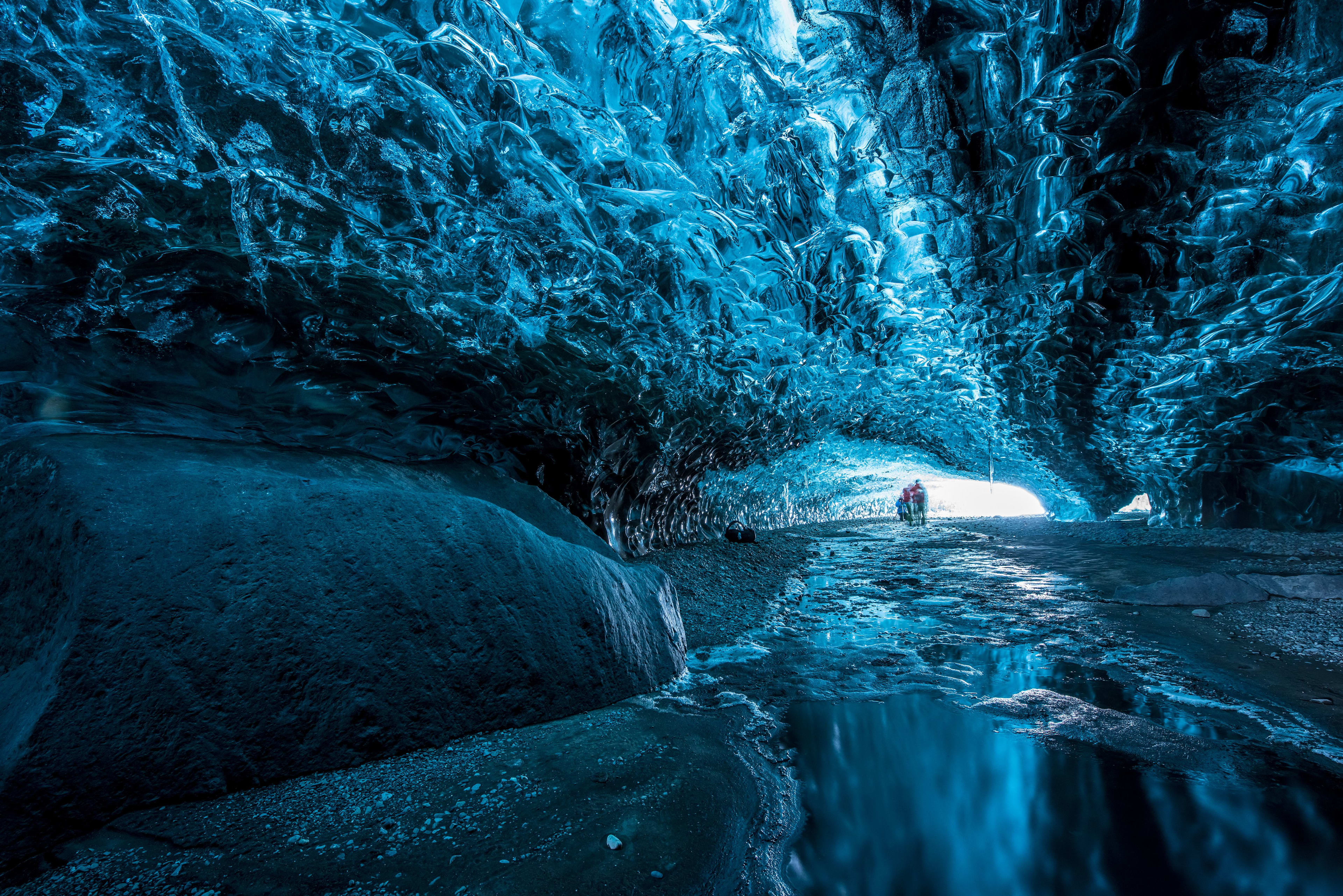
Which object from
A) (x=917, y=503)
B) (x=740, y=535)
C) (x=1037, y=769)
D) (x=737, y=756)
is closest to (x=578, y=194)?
(x=737, y=756)

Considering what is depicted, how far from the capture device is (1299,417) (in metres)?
7.14

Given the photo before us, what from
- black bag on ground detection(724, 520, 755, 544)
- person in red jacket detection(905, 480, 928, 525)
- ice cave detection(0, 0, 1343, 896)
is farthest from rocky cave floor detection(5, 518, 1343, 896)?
person in red jacket detection(905, 480, 928, 525)

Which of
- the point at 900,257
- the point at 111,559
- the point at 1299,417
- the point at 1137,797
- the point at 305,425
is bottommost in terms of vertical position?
the point at 1137,797

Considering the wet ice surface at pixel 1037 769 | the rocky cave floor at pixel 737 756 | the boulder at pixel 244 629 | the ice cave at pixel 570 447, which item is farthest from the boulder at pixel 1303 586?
the boulder at pixel 244 629

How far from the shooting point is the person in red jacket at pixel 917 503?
1727cm

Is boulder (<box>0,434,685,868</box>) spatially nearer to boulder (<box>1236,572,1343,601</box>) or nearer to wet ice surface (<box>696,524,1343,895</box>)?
wet ice surface (<box>696,524,1343,895</box>)

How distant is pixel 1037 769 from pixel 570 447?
475 centimetres

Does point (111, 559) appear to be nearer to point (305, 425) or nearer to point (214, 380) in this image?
point (214, 380)

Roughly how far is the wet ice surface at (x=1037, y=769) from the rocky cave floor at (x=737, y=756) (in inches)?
0.7

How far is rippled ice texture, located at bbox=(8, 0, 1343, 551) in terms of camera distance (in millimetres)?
2205

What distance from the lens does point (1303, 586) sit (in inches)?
146

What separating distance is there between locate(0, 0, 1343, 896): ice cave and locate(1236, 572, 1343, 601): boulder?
0.04 m

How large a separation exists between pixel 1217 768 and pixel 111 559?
332 cm

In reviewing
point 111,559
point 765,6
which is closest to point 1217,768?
point 111,559
